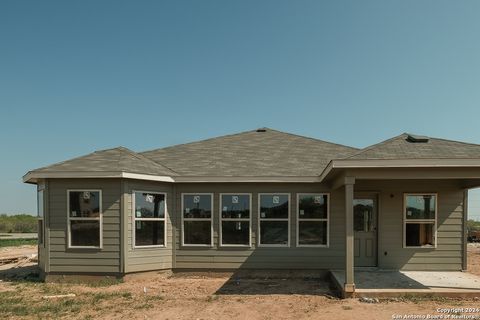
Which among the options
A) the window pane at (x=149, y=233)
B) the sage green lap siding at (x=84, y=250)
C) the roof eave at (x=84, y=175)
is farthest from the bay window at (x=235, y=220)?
the sage green lap siding at (x=84, y=250)

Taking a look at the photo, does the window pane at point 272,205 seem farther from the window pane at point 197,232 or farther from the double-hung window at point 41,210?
the double-hung window at point 41,210

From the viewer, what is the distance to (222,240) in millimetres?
10602

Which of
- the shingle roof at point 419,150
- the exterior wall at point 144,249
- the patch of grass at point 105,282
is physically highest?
the shingle roof at point 419,150

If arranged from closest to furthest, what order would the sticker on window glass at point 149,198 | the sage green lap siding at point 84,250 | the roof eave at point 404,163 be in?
the roof eave at point 404,163, the sage green lap siding at point 84,250, the sticker on window glass at point 149,198

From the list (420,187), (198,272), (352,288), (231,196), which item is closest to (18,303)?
(198,272)

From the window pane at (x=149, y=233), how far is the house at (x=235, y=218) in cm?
3

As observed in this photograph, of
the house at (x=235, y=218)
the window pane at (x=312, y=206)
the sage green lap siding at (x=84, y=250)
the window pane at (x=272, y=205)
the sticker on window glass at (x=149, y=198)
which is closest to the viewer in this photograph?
the sage green lap siding at (x=84, y=250)

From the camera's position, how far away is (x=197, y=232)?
35.1 feet

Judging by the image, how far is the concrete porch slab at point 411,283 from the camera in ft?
25.2

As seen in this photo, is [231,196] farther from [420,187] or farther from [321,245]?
[420,187]

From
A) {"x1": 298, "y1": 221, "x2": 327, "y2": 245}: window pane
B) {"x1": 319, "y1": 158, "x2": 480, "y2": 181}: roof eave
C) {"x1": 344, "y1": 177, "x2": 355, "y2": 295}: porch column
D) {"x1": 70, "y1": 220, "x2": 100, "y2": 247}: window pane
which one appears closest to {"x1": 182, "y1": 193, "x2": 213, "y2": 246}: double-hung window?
{"x1": 70, "y1": 220, "x2": 100, "y2": 247}: window pane

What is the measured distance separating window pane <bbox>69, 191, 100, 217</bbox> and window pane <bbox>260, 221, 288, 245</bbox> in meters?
4.55

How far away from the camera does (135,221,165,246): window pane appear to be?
387 inches

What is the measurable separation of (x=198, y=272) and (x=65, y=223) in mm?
3805
